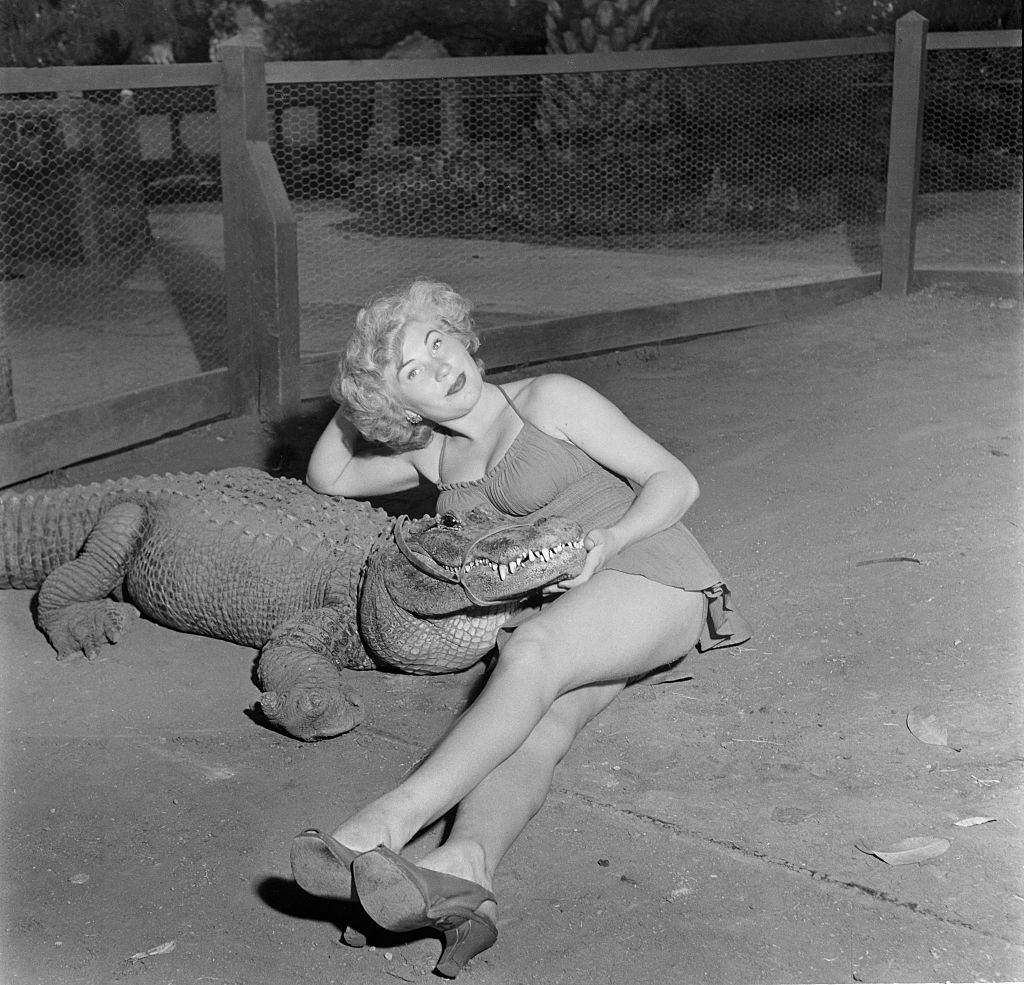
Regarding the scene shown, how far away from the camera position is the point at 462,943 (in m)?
2.25

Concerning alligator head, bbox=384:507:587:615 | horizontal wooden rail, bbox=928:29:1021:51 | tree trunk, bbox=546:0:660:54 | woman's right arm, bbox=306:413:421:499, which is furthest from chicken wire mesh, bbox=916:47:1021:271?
alligator head, bbox=384:507:587:615

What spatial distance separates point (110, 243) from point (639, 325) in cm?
343

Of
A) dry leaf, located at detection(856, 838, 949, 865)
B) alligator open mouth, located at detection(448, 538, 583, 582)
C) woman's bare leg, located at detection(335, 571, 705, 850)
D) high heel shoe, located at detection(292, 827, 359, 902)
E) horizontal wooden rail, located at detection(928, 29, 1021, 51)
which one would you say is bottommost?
dry leaf, located at detection(856, 838, 949, 865)

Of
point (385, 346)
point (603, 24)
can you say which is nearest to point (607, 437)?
point (385, 346)

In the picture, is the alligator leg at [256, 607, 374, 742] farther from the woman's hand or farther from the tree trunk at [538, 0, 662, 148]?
the tree trunk at [538, 0, 662, 148]

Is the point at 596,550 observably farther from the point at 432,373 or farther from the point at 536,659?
the point at 432,373

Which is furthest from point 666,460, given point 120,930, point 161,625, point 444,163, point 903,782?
point 444,163

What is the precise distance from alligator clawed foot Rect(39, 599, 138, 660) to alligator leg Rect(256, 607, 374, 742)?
49cm

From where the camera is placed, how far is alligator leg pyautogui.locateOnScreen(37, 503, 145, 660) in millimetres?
3717

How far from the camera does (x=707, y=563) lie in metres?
3.05

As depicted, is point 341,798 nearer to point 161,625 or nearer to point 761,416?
point 161,625

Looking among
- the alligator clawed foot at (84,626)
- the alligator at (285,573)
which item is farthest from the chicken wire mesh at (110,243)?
the alligator clawed foot at (84,626)

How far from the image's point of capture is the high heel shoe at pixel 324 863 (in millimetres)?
2217

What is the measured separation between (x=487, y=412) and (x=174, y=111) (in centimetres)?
530
